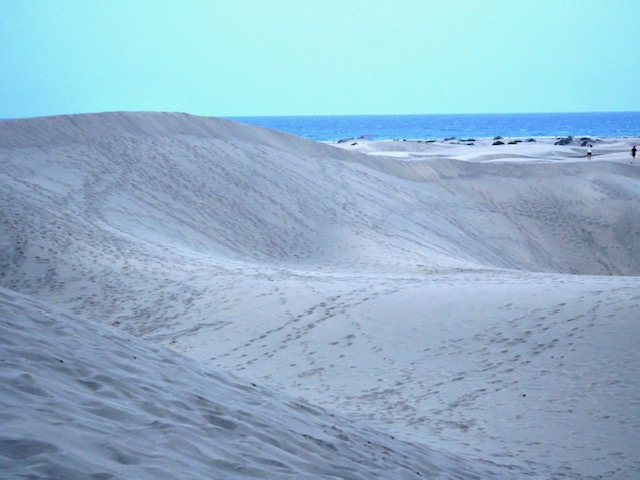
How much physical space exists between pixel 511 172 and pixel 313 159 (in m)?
8.59

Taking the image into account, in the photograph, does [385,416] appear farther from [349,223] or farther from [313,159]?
[313,159]

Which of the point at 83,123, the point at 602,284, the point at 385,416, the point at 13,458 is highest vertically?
the point at 83,123

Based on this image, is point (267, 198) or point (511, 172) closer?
point (267, 198)

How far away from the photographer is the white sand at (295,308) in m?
4.46

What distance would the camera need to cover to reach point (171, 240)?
16.7 m

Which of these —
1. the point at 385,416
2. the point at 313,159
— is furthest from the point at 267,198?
the point at 385,416

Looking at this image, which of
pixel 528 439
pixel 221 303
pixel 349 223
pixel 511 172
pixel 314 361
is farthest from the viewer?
pixel 511 172

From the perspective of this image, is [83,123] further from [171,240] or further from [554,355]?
[554,355]

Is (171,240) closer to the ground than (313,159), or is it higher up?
closer to the ground

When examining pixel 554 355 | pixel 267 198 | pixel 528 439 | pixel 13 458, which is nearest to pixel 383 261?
pixel 267 198

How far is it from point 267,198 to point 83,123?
19.7 feet

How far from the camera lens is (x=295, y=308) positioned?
11125 millimetres

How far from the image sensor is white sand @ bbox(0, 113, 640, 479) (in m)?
4.46

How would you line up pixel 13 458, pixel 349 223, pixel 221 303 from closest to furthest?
pixel 13 458 < pixel 221 303 < pixel 349 223
